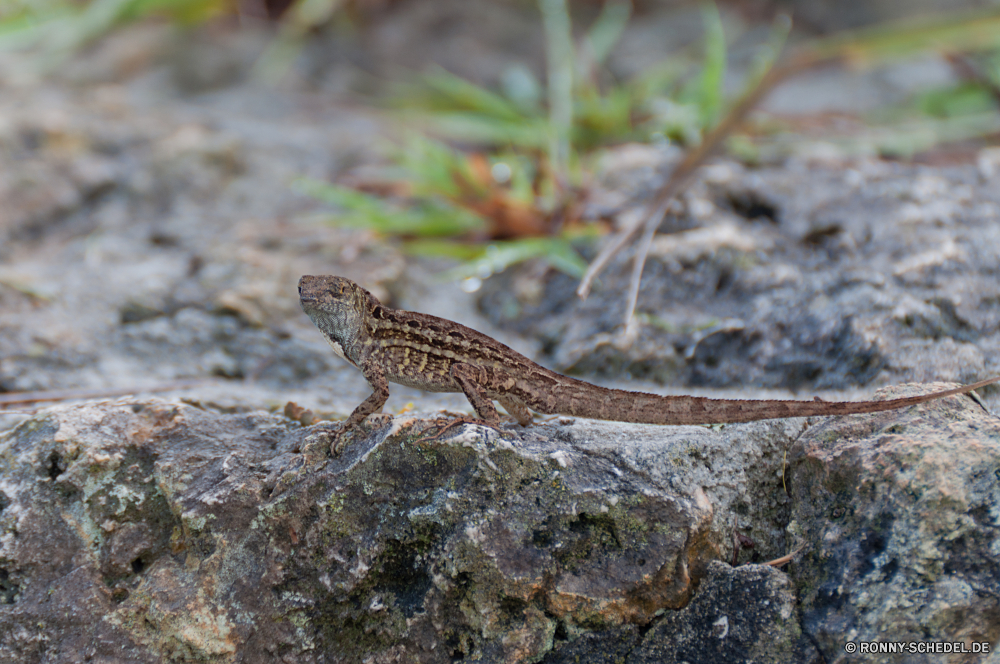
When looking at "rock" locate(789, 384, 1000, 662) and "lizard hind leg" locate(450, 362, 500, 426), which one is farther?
"lizard hind leg" locate(450, 362, 500, 426)

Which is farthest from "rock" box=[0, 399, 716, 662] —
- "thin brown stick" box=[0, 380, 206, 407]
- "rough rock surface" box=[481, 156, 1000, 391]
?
"rough rock surface" box=[481, 156, 1000, 391]

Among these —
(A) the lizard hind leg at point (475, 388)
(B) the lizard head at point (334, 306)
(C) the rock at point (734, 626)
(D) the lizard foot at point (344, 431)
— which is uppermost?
(B) the lizard head at point (334, 306)

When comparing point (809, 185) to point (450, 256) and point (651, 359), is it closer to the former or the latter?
point (651, 359)

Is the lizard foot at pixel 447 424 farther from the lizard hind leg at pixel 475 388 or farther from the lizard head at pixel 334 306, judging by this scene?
the lizard head at pixel 334 306

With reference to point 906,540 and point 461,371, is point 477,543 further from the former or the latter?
point 906,540

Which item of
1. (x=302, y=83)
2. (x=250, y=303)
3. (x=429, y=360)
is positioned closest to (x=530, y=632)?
(x=429, y=360)

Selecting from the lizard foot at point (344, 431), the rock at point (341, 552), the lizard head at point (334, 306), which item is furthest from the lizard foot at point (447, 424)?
the lizard head at point (334, 306)

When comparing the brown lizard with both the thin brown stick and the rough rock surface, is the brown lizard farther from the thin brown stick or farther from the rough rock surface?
the thin brown stick
